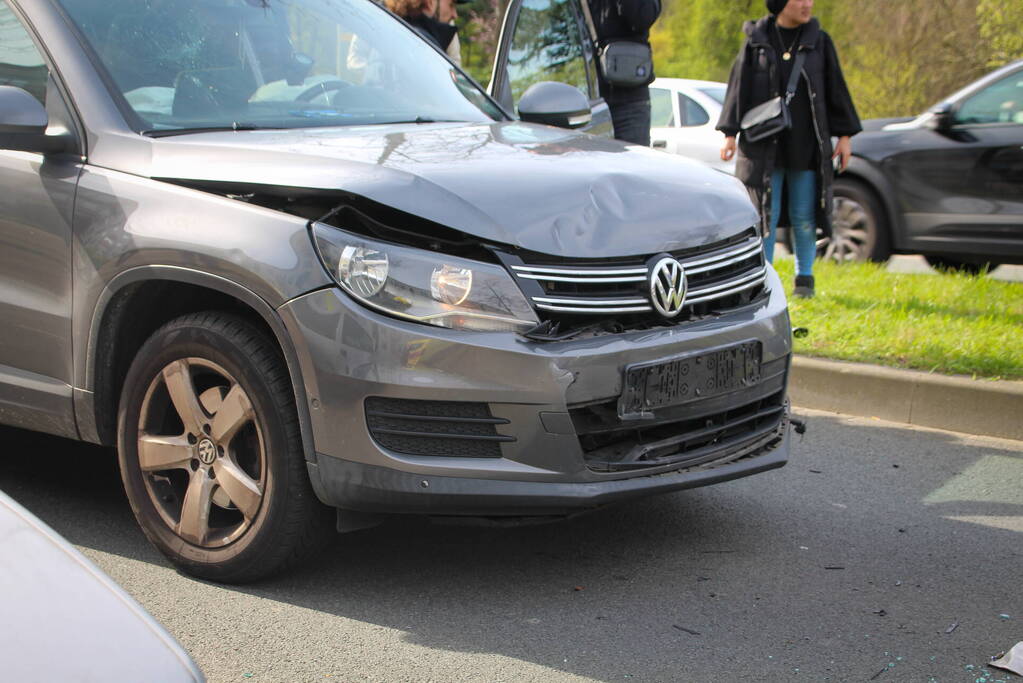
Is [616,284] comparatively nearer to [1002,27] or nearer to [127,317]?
[127,317]

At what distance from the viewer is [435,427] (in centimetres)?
333

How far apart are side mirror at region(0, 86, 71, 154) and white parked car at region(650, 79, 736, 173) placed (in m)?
10.2

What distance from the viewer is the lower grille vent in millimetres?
3305

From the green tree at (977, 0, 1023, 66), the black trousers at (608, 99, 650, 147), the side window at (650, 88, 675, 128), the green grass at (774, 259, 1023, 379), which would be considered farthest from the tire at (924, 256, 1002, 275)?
the green tree at (977, 0, 1023, 66)

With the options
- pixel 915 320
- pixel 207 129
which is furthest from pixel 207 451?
pixel 915 320

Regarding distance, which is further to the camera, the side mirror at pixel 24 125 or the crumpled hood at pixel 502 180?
the side mirror at pixel 24 125

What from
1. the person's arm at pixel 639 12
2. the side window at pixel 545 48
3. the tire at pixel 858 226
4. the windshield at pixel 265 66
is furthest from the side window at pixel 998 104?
the windshield at pixel 265 66

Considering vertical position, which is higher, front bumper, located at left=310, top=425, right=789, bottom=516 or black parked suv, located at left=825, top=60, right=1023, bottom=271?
front bumper, located at left=310, top=425, right=789, bottom=516

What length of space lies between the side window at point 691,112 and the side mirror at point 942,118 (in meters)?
4.55

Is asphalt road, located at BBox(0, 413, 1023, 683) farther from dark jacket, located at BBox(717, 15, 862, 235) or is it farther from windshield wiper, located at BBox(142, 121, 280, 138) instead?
dark jacket, located at BBox(717, 15, 862, 235)

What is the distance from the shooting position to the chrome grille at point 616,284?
3.38m

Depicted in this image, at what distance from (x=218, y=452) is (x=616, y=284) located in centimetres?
121

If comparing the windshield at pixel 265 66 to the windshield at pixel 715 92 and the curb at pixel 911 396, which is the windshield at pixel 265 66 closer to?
the curb at pixel 911 396

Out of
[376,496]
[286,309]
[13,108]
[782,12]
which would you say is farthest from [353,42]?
[782,12]
